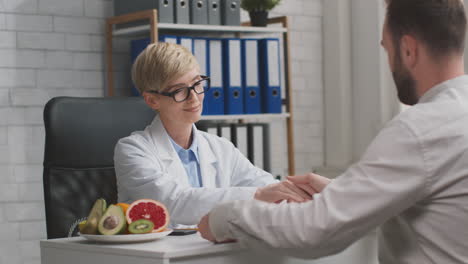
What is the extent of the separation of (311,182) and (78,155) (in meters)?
0.94

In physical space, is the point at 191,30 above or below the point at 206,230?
above

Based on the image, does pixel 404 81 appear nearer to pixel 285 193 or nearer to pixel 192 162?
pixel 285 193

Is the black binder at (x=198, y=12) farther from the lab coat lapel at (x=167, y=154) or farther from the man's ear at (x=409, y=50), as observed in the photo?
the man's ear at (x=409, y=50)

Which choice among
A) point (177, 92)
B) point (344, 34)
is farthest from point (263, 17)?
point (177, 92)

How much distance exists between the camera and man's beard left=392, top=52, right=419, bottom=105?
146cm

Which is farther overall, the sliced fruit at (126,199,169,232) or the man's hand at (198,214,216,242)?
the sliced fruit at (126,199,169,232)

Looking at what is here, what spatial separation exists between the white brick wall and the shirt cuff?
2048mm

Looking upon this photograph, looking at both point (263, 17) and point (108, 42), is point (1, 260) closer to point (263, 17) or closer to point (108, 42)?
point (108, 42)

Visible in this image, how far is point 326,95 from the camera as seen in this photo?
4.35 metres

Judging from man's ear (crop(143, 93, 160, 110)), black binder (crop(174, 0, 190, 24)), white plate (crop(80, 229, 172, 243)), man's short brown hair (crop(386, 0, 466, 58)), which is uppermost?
black binder (crop(174, 0, 190, 24))

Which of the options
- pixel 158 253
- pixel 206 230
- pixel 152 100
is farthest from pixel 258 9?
pixel 158 253

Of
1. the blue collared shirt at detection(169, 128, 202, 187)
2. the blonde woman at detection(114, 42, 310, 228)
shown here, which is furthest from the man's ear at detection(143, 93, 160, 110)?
the blue collared shirt at detection(169, 128, 202, 187)

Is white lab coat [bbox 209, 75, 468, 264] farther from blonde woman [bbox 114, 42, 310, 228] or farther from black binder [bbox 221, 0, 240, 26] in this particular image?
black binder [bbox 221, 0, 240, 26]

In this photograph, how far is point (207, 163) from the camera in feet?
7.91
